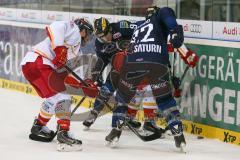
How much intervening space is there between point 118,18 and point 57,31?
2220mm

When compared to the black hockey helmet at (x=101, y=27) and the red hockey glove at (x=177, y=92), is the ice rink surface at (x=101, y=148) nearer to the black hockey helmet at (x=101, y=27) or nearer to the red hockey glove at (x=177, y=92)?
the red hockey glove at (x=177, y=92)

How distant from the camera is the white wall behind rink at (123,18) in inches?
244

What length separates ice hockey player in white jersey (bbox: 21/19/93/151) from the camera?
226 inches

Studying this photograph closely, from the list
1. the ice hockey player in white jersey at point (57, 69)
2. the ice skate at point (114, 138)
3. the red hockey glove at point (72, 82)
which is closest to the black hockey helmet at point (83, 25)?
the ice hockey player in white jersey at point (57, 69)

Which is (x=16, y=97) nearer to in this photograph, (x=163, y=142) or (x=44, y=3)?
(x=44, y=3)

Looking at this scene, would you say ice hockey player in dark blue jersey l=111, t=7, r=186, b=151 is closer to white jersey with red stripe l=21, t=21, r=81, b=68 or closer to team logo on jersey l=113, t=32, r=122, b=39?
team logo on jersey l=113, t=32, r=122, b=39

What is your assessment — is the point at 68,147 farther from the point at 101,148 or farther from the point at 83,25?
the point at 83,25

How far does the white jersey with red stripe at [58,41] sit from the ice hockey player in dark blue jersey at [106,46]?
0.35 m

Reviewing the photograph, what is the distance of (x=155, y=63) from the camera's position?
580cm

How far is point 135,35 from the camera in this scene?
19.4ft

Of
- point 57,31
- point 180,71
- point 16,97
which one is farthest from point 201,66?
point 16,97

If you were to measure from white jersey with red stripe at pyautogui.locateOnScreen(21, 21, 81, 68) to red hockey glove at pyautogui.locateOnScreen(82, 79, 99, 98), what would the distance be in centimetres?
69

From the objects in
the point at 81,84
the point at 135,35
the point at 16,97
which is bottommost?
the point at 16,97

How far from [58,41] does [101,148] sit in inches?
40.8
